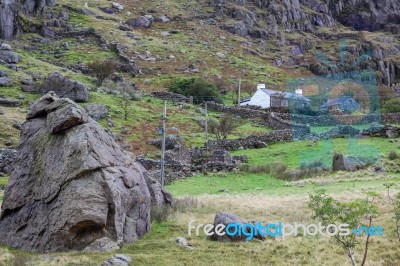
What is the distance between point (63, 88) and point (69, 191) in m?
43.8

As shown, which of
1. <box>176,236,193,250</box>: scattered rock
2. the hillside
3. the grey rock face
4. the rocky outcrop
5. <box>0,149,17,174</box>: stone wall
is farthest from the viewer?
the grey rock face

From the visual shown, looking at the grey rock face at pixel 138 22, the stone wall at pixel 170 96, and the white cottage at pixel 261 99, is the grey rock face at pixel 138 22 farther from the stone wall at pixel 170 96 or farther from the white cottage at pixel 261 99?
the stone wall at pixel 170 96

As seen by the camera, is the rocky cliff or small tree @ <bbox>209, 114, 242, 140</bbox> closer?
small tree @ <bbox>209, 114, 242, 140</bbox>

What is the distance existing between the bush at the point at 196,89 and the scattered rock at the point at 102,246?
197 ft

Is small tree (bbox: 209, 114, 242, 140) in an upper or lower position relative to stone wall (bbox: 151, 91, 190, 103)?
lower

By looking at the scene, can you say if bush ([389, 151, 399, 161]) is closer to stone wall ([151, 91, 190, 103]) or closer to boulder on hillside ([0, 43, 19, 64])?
stone wall ([151, 91, 190, 103])

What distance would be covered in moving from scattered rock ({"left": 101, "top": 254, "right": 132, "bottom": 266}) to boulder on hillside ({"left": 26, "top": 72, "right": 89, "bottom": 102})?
43839mm

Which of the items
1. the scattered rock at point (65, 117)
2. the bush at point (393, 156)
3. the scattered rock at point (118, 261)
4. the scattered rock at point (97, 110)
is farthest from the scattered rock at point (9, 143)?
the bush at point (393, 156)

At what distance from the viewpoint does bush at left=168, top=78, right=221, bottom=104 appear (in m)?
77.0

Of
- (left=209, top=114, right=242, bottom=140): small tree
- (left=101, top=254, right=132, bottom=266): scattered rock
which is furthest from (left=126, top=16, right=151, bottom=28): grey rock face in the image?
(left=101, top=254, right=132, bottom=266): scattered rock

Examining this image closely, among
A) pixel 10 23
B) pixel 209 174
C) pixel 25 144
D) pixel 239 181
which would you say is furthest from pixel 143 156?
pixel 10 23

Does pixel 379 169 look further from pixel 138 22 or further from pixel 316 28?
pixel 316 28

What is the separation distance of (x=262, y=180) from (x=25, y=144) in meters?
21.4

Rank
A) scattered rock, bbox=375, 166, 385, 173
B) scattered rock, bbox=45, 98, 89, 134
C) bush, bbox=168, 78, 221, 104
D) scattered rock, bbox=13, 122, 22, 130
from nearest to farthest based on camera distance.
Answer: scattered rock, bbox=45, 98, 89, 134, scattered rock, bbox=375, 166, 385, 173, scattered rock, bbox=13, 122, 22, 130, bush, bbox=168, 78, 221, 104
